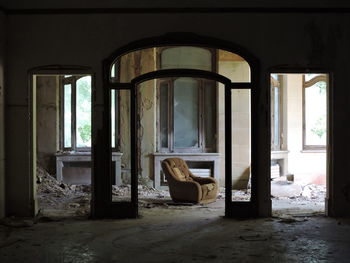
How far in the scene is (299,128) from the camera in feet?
34.3

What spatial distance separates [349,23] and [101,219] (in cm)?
489

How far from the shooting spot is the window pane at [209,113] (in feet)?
34.7

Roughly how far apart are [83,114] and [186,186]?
4119 mm

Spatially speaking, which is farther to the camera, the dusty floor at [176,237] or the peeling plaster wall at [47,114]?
the peeling plaster wall at [47,114]

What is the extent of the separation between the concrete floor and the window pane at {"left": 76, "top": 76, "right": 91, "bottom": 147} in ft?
15.6

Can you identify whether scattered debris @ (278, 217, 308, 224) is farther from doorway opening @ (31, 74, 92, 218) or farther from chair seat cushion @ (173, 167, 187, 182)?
doorway opening @ (31, 74, 92, 218)

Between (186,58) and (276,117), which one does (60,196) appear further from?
(276,117)

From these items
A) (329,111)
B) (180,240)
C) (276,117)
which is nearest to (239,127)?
(276,117)

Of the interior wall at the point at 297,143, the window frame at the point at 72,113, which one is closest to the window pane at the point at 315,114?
the interior wall at the point at 297,143

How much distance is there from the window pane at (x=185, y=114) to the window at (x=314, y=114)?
2.87m

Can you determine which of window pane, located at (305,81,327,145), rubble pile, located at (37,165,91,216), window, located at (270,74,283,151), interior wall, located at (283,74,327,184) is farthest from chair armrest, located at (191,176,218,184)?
window pane, located at (305,81,327,145)

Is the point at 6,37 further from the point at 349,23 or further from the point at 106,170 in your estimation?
the point at 349,23

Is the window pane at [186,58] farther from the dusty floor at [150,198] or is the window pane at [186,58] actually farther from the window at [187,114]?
the dusty floor at [150,198]

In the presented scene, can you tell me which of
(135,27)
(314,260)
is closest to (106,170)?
(135,27)
